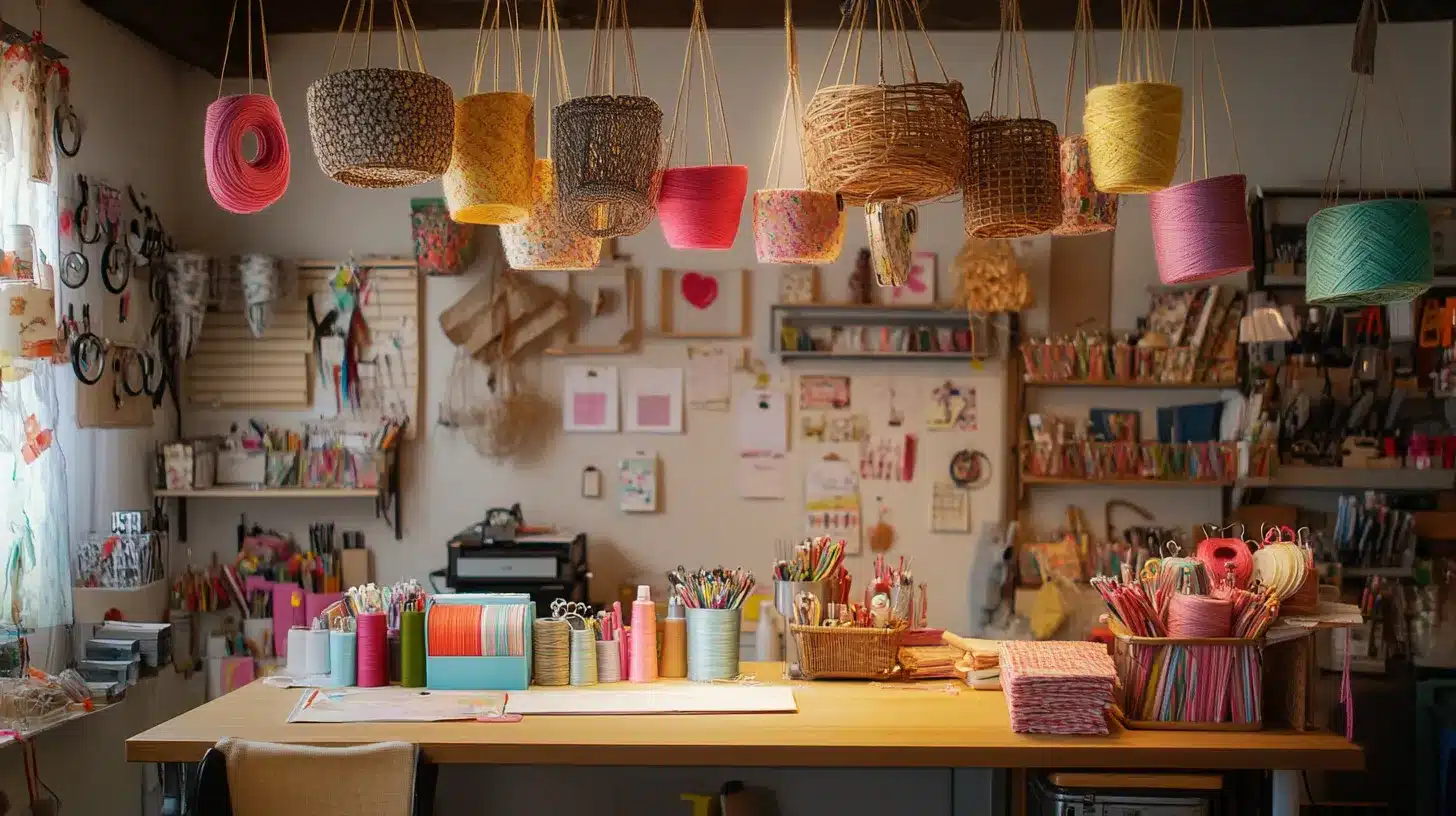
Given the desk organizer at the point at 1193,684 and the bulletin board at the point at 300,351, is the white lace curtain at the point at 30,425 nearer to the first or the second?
the bulletin board at the point at 300,351

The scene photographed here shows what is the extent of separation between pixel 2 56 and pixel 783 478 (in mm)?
3308

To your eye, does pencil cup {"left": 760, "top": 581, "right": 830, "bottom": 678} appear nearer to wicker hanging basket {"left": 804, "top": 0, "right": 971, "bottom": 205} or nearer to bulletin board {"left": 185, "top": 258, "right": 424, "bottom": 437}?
wicker hanging basket {"left": 804, "top": 0, "right": 971, "bottom": 205}

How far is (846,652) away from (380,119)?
1.80m

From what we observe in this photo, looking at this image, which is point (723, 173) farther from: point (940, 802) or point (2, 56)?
point (2, 56)

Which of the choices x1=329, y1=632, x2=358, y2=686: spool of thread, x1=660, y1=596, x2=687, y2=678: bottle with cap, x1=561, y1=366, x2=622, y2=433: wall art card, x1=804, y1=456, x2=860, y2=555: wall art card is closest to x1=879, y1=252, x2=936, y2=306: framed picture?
x1=804, y1=456, x2=860, y2=555: wall art card

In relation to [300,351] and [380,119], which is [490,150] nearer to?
[380,119]

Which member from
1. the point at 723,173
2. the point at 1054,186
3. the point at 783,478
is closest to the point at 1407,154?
the point at 783,478

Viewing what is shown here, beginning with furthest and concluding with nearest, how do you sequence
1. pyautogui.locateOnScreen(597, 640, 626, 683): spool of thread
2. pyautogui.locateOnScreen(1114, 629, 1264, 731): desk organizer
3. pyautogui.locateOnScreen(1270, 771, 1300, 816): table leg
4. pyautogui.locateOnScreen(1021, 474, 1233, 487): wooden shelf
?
pyautogui.locateOnScreen(1021, 474, 1233, 487): wooden shelf
pyautogui.locateOnScreen(597, 640, 626, 683): spool of thread
pyautogui.locateOnScreen(1114, 629, 1264, 731): desk organizer
pyautogui.locateOnScreen(1270, 771, 1300, 816): table leg

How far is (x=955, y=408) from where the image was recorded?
17.7ft

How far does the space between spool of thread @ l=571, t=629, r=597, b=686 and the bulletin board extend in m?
2.43

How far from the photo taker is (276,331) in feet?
17.9

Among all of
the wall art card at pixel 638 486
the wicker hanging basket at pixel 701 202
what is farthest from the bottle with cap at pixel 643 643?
the wall art card at pixel 638 486

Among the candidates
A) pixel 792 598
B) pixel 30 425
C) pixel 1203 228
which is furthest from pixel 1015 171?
pixel 30 425

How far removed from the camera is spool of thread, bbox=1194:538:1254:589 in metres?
3.07
